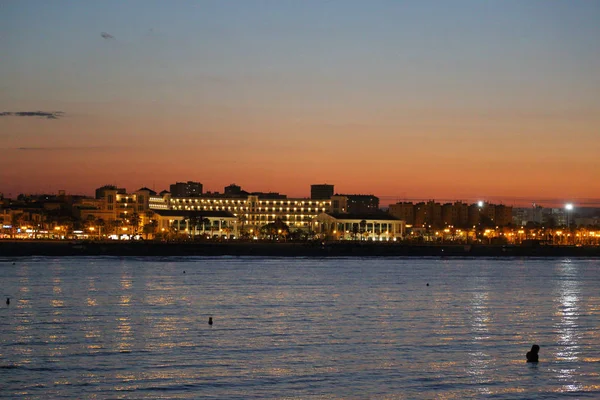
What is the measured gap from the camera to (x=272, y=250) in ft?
507

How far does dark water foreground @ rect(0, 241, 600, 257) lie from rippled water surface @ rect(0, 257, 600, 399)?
85467mm

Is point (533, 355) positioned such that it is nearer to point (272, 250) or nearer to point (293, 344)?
point (293, 344)

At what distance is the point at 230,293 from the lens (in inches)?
2109

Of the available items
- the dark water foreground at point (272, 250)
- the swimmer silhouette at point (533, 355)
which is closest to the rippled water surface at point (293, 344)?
the swimmer silhouette at point (533, 355)

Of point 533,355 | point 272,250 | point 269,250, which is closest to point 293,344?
point 533,355

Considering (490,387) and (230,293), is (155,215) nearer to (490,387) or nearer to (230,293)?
(230,293)

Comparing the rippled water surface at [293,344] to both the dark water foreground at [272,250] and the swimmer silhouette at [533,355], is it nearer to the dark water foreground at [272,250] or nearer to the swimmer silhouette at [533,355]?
the swimmer silhouette at [533,355]

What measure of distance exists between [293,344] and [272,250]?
123684 millimetres

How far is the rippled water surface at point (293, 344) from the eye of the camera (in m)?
23.8

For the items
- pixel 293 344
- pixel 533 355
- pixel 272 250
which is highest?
pixel 272 250

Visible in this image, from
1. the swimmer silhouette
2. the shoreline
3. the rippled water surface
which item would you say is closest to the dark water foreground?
the shoreline

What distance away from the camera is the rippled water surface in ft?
78.0

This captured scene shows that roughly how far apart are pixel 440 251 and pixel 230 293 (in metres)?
115

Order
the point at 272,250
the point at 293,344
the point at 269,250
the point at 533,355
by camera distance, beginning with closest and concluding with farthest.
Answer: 1. the point at 533,355
2. the point at 293,344
3. the point at 269,250
4. the point at 272,250
